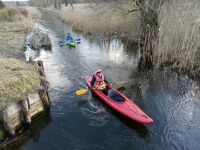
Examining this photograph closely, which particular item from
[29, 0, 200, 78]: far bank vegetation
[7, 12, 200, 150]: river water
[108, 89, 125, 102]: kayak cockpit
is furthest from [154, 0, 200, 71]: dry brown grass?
[108, 89, 125, 102]: kayak cockpit

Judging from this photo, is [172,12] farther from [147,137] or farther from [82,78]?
[147,137]

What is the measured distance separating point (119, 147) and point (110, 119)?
4.86 ft

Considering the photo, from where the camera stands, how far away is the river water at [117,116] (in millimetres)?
6896

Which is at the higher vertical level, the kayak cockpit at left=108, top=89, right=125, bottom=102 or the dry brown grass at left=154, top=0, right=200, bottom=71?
the dry brown grass at left=154, top=0, right=200, bottom=71

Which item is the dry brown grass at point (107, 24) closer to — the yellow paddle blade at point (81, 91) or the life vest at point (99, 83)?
the life vest at point (99, 83)

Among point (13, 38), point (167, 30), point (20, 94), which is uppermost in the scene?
point (167, 30)

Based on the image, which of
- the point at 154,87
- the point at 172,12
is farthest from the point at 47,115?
the point at 172,12

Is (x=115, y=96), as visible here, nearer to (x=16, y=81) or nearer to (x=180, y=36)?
(x=16, y=81)

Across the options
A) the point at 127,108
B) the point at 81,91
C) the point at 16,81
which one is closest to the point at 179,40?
the point at 127,108

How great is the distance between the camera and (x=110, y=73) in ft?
40.0

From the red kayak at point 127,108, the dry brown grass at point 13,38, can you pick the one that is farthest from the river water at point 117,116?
the dry brown grass at point 13,38

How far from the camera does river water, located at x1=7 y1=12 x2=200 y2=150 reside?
6896 mm

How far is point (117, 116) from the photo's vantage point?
324 inches

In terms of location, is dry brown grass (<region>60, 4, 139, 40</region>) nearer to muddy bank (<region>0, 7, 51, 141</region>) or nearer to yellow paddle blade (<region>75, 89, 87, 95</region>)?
yellow paddle blade (<region>75, 89, 87, 95</region>)
